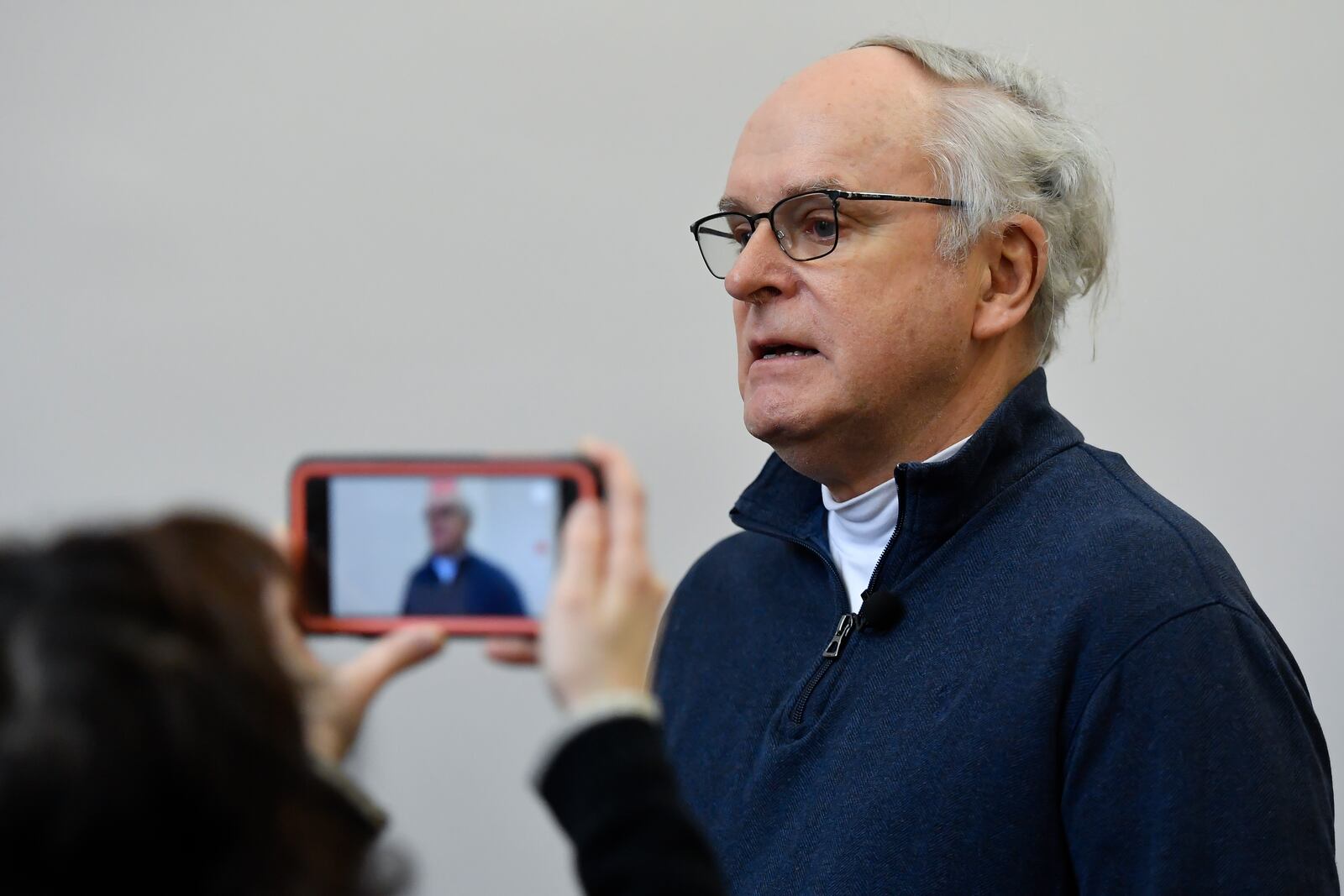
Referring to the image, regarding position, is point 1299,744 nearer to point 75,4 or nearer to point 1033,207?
point 1033,207

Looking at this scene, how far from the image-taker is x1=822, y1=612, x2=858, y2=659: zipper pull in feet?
3.82

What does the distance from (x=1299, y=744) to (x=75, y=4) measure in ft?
6.46

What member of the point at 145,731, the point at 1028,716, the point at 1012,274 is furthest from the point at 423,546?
the point at 1012,274

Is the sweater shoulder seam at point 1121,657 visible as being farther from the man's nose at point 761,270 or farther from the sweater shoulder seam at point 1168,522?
the man's nose at point 761,270

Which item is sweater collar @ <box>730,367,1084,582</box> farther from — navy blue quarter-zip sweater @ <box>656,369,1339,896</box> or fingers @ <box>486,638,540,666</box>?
fingers @ <box>486,638,540,666</box>

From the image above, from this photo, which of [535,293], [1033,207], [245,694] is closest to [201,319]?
[535,293]

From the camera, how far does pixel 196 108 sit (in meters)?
1.96

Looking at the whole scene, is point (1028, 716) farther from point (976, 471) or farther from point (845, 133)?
point (845, 133)

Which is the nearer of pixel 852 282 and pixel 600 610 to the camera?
pixel 600 610

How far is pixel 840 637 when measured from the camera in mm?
1166

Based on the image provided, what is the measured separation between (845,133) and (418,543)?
71 centimetres

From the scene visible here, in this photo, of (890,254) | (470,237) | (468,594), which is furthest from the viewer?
(470,237)

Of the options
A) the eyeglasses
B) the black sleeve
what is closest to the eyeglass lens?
the eyeglasses

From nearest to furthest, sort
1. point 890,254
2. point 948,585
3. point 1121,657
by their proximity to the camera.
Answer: point 1121,657
point 948,585
point 890,254
